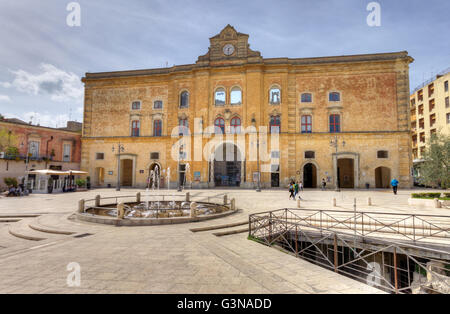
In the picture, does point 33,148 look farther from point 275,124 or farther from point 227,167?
point 275,124

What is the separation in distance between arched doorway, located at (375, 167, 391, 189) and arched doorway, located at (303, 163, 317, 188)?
782 centimetres

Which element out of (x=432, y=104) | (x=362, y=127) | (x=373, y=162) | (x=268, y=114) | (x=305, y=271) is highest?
(x=432, y=104)

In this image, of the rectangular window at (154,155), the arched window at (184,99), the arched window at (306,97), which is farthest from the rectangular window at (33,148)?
the arched window at (306,97)

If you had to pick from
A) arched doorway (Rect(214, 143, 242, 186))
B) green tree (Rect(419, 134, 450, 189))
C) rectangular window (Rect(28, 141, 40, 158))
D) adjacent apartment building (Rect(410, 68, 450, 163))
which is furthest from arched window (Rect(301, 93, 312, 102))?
rectangular window (Rect(28, 141, 40, 158))

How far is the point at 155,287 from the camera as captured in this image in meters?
A: 4.33

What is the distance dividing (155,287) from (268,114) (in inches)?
1069

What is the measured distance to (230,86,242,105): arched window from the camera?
99.6 feet

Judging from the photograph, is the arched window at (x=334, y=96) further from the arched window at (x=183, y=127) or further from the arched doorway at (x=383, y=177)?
the arched window at (x=183, y=127)

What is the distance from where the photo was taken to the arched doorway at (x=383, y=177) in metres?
28.7

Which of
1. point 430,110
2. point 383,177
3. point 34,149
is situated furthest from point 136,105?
point 430,110

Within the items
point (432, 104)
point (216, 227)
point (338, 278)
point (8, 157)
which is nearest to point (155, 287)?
point (338, 278)

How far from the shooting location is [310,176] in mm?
31750
